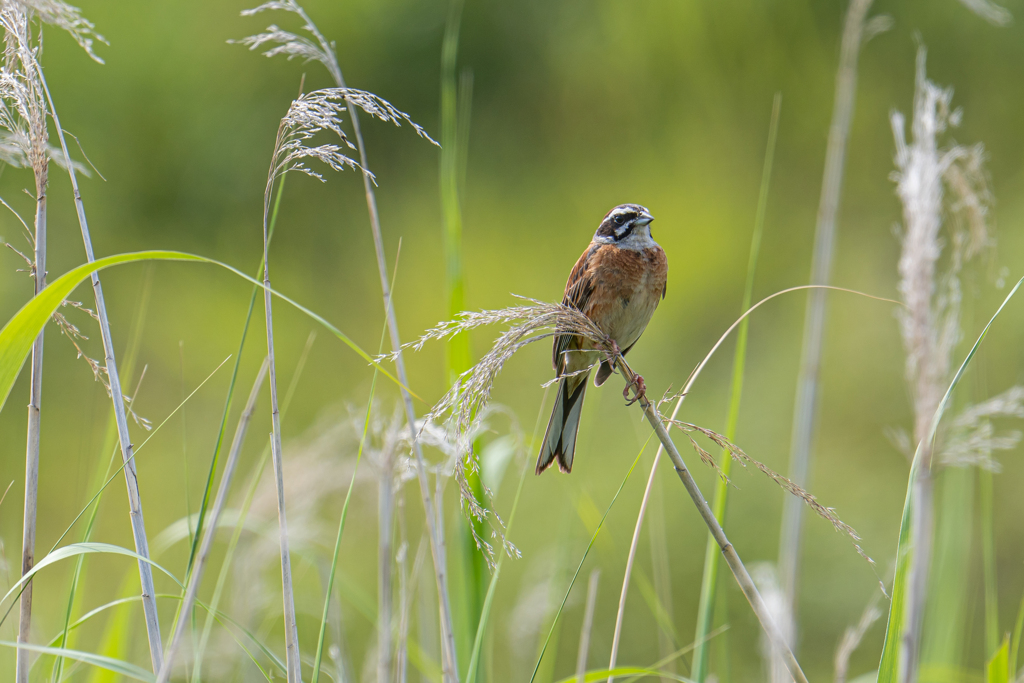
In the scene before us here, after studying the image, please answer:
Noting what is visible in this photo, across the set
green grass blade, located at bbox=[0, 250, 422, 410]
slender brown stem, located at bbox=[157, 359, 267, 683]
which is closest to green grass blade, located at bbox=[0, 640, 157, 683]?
slender brown stem, located at bbox=[157, 359, 267, 683]

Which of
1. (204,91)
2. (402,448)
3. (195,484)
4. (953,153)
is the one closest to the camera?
(402,448)

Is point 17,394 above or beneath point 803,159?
beneath

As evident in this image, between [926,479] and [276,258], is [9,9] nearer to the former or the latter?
[926,479]

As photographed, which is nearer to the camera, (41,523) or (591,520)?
(591,520)

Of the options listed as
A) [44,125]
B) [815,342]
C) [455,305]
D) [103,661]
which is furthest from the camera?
[815,342]

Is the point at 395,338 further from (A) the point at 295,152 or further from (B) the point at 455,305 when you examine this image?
(A) the point at 295,152

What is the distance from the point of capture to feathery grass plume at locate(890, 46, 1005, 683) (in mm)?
1288

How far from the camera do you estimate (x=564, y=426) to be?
80.4 inches

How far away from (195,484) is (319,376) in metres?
1.58

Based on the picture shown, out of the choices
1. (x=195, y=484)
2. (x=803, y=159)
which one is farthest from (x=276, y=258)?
(x=803, y=159)

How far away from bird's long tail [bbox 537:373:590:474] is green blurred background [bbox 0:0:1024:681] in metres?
3.96

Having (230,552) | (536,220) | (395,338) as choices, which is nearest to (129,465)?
(230,552)

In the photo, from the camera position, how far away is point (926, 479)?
1.27 meters

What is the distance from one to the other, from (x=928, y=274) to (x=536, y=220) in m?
6.30
